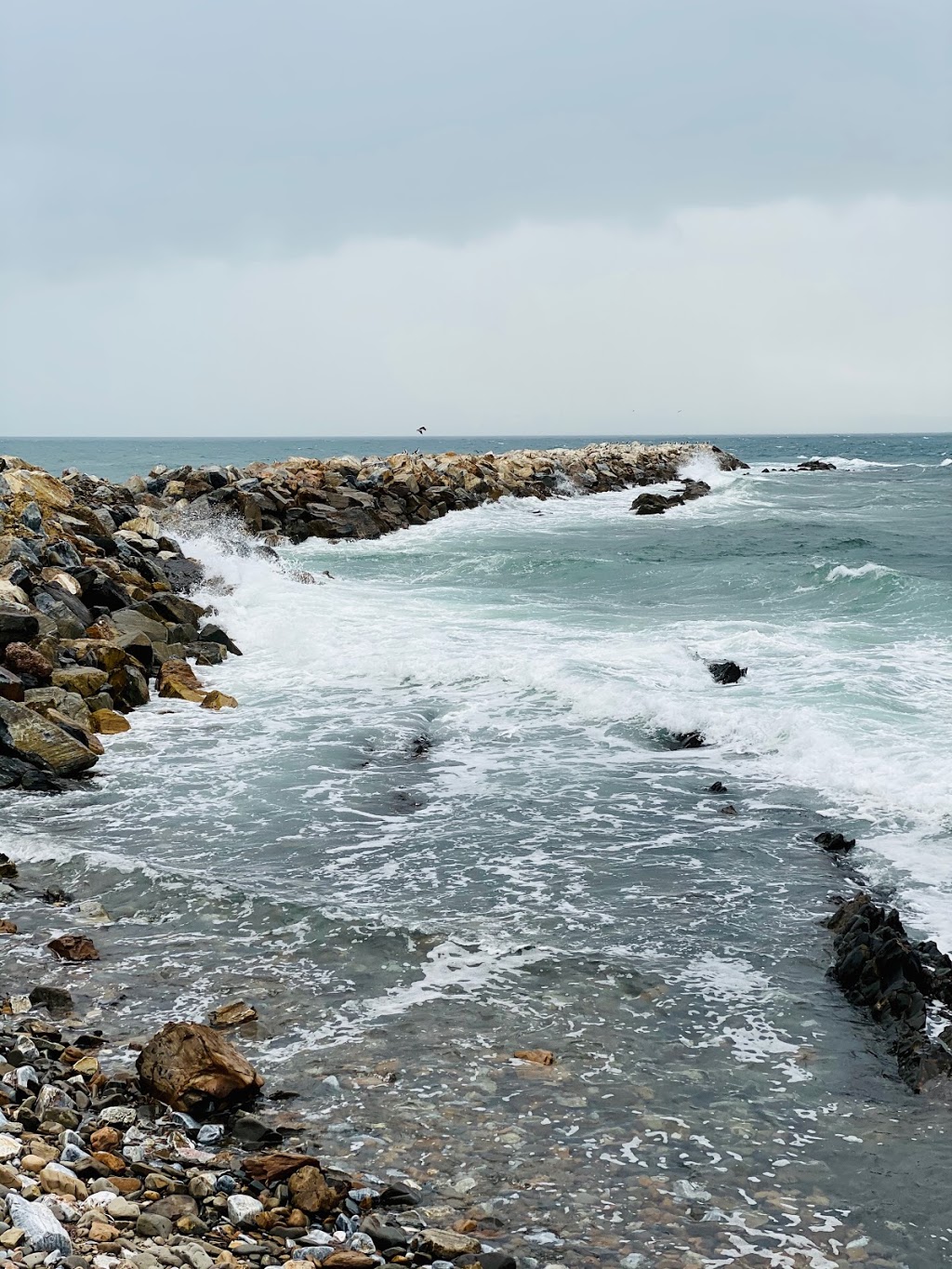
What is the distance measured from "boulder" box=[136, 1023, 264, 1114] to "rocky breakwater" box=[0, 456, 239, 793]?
504cm

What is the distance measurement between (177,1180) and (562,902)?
139 inches

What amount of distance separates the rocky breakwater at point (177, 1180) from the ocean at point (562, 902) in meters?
0.30

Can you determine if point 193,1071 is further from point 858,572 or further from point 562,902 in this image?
point 858,572

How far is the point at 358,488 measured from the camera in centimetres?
3509

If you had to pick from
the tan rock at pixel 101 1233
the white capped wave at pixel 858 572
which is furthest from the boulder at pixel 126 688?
the white capped wave at pixel 858 572

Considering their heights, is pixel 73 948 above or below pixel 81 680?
below

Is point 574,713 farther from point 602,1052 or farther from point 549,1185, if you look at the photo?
point 549,1185

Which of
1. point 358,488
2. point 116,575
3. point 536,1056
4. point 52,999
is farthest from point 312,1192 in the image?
point 358,488

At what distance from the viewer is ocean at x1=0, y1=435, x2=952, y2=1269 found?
443cm

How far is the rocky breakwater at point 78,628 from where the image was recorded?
9680 millimetres

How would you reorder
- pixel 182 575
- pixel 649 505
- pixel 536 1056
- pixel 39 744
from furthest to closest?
pixel 649 505
pixel 182 575
pixel 39 744
pixel 536 1056

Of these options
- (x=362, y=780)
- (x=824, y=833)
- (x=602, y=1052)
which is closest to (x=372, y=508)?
(x=362, y=780)

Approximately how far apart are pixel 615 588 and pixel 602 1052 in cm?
1856

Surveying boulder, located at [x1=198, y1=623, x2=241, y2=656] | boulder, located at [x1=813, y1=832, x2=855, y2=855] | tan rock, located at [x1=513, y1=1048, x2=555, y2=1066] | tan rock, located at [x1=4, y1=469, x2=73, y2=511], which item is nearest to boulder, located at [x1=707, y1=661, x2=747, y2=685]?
boulder, located at [x1=813, y1=832, x2=855, y2=855]
